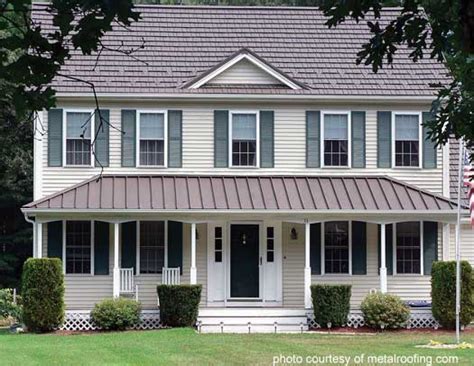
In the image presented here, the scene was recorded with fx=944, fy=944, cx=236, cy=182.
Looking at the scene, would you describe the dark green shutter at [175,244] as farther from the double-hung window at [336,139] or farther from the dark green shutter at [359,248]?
the dark green shutter at [359,248]

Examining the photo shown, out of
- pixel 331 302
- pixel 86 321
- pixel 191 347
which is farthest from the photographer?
pixel 86 321

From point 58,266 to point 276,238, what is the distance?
5.07 meters

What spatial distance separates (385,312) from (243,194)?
4005 mm

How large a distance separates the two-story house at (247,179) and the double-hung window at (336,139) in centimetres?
2

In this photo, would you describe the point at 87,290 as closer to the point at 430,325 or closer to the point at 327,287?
the point at 327,287

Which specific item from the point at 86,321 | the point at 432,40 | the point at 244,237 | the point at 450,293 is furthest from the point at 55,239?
the point at 432,40

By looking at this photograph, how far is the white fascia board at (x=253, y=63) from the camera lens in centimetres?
2138

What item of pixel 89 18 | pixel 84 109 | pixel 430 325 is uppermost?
pixel 84 109

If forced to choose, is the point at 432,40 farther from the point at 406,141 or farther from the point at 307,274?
the point at 406,141

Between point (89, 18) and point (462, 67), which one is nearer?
point (89, 18)

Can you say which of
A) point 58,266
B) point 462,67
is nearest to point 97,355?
point 58,266

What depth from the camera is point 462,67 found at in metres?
5.44

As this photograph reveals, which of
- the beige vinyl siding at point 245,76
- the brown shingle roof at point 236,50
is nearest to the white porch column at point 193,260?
the brown shingle roof at point 236,50

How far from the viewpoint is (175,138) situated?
21328 mm
